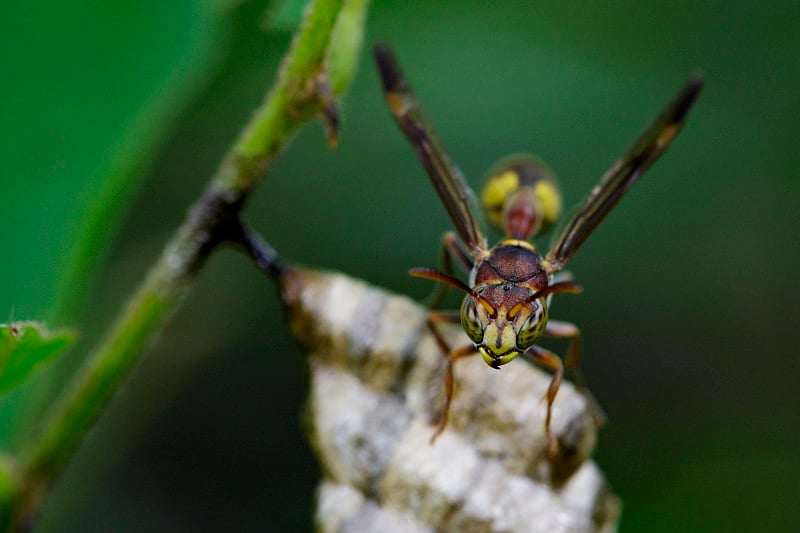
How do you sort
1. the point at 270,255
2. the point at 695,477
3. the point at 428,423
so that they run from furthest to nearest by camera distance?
the point at 695,477, the point at 270,255, the point at 428,423

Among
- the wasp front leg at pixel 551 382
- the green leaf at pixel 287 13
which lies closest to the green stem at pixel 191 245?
the green leaf at pixel 287 13

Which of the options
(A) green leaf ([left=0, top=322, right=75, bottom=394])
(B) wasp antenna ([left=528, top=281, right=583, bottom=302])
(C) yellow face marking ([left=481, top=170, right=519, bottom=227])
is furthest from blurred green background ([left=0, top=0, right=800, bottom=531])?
(A) green leaf ([left=0, top=322, right=75, bottom=394])

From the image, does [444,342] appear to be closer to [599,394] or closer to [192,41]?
[192,41]

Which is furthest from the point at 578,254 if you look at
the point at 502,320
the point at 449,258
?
the point at 502,320

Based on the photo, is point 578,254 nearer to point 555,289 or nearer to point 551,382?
point 555,289

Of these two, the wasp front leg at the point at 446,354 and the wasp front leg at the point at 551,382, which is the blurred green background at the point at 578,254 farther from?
the wasp front leg at the point at 446,354

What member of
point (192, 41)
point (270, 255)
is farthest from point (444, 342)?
point (192, 41)

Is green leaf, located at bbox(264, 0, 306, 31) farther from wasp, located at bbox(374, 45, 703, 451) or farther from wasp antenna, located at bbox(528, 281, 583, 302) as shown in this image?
wasp antenna, located at bbox(528, 281, 583, 302)
